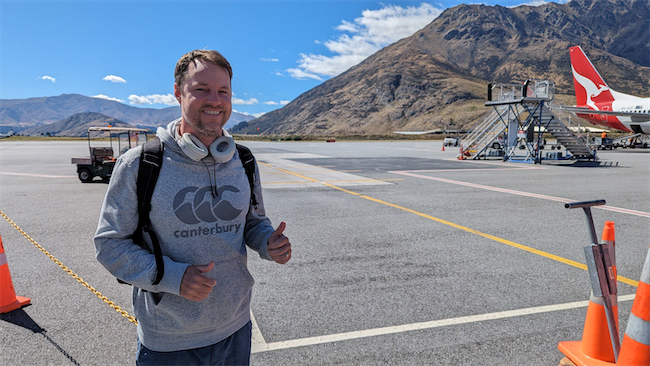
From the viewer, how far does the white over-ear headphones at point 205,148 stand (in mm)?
1765

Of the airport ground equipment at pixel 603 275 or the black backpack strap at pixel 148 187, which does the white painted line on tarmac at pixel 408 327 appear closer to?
the airport ground equipment at pixel 603 275

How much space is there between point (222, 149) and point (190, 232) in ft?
1.41

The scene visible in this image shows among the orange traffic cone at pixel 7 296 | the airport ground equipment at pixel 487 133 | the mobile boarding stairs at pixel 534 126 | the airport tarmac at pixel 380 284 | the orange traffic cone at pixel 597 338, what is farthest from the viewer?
the airport ground equipment at pixel 487 133

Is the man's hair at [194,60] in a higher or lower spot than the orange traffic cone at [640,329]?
higher

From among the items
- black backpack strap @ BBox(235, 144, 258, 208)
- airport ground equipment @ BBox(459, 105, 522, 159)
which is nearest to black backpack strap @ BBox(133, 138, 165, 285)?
black backpack strap @ BBox(235, 144, 258, 208)

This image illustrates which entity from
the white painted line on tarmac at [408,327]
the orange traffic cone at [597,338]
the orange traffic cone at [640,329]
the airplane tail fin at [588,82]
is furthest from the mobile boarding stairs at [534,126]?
the orange traffic cone at [640,329]

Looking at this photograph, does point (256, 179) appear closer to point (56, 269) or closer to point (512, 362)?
point (512, 362)

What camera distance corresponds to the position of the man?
171 cm

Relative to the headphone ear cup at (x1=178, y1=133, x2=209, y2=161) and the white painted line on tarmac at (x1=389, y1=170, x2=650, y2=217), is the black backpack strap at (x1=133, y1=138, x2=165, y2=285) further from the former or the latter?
the white painted line on tarmac at (x1=389, y1=170, x2=650, y2=217)

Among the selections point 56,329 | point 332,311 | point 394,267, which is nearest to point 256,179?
point 332,311

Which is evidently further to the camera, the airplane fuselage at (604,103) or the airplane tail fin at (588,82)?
the airplane tail fin at (588,82)

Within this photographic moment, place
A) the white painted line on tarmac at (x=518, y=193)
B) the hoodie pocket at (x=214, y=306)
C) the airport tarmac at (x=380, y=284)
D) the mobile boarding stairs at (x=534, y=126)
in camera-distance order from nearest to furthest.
Result: the hoodie pocket at (x=214, y=306) < the airport tarmac at (x=380, y=284) < the white painted line on tarmac at (x=518, y=193) < the mobile boarding stairs at (x=534, y=126)

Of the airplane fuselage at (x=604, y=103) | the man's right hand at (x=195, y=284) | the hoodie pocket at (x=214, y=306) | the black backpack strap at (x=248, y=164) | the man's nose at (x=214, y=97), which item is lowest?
the hoodie pocket at (x=214, y=306)

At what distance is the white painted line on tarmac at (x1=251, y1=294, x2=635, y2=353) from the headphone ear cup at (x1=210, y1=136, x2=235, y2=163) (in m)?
2.08
